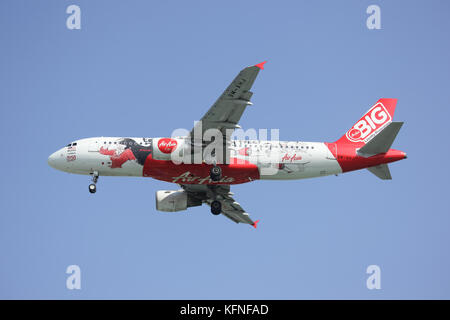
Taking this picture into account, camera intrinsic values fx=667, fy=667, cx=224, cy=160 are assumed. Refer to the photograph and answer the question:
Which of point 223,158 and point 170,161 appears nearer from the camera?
point 170,161

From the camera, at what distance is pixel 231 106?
45.3m

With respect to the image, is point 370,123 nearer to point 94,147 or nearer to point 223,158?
point 223,158

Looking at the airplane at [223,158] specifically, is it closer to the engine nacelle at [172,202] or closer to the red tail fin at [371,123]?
the red tail fin at [371,123]

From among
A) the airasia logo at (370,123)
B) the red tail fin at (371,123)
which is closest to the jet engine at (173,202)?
the red tail fin at (371,123)

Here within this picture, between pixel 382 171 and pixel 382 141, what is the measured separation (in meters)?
2.84

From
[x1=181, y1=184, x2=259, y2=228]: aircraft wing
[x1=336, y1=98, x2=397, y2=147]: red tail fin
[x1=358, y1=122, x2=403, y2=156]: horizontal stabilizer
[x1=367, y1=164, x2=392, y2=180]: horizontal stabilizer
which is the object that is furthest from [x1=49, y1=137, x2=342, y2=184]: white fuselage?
[x1=181, y1=184, x2=259, y2=228]: aircraft wing

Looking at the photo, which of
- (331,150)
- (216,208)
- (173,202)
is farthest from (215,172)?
(331,150)

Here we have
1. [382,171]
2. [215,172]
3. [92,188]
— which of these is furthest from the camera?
[382,171]

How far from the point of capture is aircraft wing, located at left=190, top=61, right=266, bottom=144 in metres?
43.1

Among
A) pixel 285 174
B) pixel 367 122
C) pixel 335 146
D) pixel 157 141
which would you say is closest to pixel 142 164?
pixel 157 141

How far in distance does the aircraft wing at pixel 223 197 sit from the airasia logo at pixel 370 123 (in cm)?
1102

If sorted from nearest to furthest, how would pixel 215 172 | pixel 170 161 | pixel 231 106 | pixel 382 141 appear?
1. pixel 231 106
2. pixel 170 161
3. pixel 215 172
4. pixel 382 141

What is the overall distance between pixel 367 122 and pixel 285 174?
8.61 meters

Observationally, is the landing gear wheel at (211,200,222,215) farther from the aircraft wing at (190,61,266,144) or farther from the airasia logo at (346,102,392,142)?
the airasia logo at (346,102,392,142)
